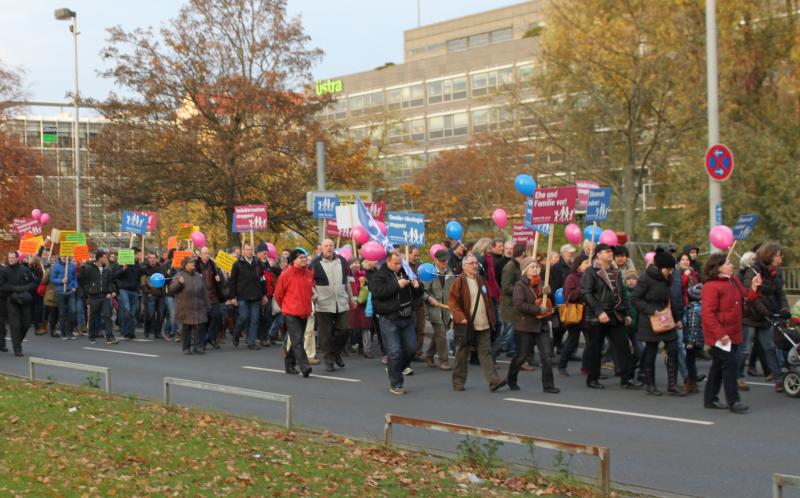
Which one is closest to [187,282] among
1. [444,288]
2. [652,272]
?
[444,288]

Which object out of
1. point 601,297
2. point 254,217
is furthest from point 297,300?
point 254,217

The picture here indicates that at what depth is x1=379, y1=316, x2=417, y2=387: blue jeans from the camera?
13.2m

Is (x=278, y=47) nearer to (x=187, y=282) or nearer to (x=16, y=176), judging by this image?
(x=16, y=176)

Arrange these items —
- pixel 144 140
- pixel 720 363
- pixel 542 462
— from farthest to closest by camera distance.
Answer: pixel 144 140 < pixel 720 363 < pixel 542 462

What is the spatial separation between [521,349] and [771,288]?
133 inches

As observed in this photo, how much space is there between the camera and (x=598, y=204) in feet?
64.7

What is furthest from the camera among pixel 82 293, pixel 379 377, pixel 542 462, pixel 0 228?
pixel 0 228

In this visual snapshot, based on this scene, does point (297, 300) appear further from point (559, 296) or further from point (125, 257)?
point (125, 257)

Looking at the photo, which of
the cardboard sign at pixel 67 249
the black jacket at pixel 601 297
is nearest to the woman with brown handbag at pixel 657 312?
the black jacket at pixel 601 297

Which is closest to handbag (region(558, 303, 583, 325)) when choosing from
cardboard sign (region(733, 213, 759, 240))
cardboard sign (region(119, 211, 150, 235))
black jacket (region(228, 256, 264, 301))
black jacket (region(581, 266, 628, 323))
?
black jacket (region(581, 266, 628, 323))

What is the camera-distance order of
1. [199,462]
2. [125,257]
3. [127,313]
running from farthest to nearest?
1. [127,313]
2. [125,257]
3. [199,462]

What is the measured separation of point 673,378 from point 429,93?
238ft

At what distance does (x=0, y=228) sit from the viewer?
39000 millimetres

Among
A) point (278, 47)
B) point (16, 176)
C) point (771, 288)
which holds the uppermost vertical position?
point (278, 47)
